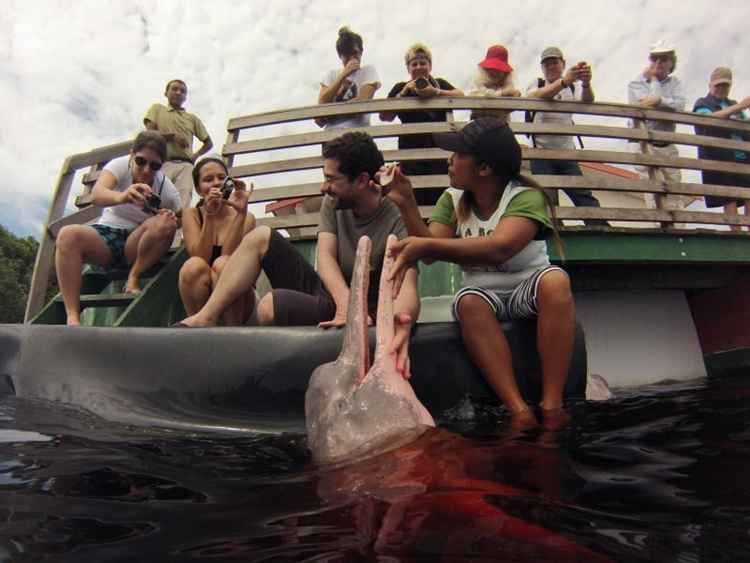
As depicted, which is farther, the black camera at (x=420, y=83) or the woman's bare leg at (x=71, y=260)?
the black camera at (x=420, y=83)

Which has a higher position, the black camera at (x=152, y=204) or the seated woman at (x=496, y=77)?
the seated woman at (x=496, y=77)

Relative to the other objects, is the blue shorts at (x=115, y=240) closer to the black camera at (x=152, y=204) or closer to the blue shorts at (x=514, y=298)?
the black camera at (x=152, y=204)

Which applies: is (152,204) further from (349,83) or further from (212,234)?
(349,83)

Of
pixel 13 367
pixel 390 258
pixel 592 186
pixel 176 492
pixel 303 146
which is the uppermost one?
pixel 303 146

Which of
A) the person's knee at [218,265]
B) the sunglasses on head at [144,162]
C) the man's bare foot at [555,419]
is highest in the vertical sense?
the sunglasses on head at [144,162]

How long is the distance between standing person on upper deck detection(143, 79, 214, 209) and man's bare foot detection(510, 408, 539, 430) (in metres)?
3.91

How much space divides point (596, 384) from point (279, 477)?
188 cm

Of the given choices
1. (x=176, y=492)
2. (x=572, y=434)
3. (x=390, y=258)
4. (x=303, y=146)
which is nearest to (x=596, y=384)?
(x=572, y=434)

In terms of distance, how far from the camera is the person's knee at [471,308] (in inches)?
76.1

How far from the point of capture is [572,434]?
156cm

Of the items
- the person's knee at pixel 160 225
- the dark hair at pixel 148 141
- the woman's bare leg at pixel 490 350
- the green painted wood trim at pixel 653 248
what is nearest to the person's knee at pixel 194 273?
the person's knee at pixel 160 225

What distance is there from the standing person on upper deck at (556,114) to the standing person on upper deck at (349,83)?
1.46 metres

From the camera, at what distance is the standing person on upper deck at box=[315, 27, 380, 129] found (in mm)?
4211

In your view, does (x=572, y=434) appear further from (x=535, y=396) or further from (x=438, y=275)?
(x=438, y=275)
